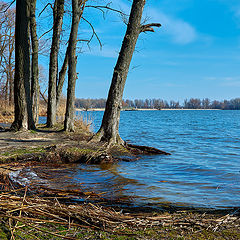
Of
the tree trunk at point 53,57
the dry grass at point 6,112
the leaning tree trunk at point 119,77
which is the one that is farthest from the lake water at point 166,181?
the dry grass at point 6,112

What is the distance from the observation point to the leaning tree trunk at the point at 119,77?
9.27 meters

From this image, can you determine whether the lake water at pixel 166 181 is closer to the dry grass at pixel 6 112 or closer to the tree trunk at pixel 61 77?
the tree trunk at pixel 61 77

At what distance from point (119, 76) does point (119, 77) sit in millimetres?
34

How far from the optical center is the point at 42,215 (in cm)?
269

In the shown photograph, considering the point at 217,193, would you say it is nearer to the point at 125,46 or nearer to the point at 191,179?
the point at 191,179

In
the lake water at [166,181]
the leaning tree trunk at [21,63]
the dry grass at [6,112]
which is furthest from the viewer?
the dry grass at [6,112]

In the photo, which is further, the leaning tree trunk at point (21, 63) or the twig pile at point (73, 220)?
the leaning tree trunk at point (21, 63)

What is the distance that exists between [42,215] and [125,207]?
1366mm

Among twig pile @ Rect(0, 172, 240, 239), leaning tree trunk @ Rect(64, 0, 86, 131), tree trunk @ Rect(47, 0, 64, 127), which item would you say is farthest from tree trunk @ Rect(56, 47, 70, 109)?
twig pile @ Rect(0, 172, 240, 239)

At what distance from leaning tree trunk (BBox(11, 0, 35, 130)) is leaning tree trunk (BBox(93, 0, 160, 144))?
3.77 meters

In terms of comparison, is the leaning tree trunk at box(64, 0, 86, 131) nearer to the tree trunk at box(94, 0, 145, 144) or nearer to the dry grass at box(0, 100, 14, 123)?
the tree trunk at box(94, 0, 145, 144)

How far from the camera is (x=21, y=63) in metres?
10.9

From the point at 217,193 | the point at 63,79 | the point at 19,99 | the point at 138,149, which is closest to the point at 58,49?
the point at 63,79

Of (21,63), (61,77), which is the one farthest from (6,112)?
(21,63)
